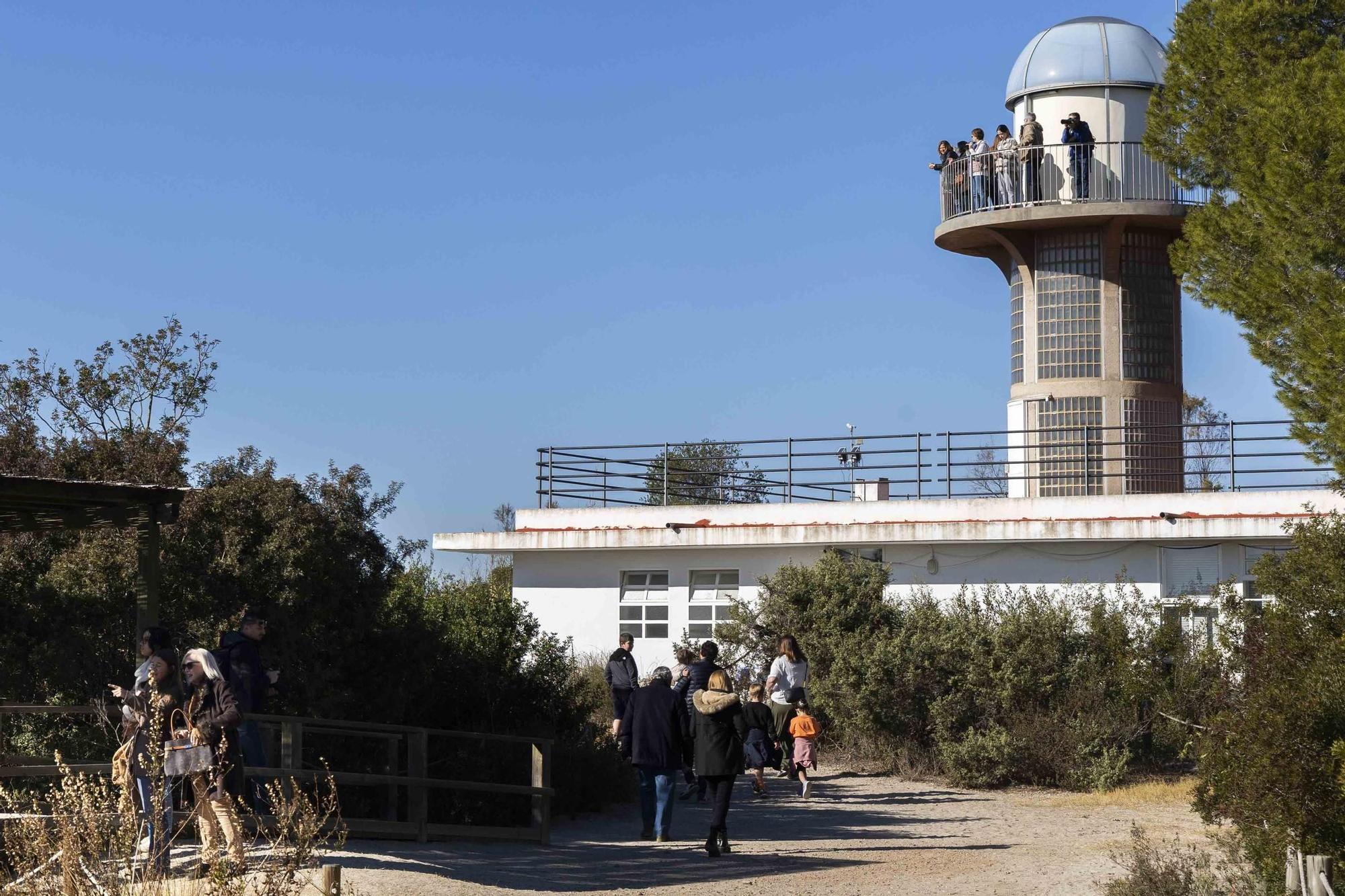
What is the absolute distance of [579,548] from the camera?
2659cm

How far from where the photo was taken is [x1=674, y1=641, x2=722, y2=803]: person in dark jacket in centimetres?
1631

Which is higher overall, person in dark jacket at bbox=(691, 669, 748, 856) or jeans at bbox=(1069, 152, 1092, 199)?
jeans at bbox=(1069, 152, 1092, 199)

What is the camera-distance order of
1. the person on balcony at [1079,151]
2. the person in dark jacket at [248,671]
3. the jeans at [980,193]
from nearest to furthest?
the person in dark jacket at [248,671] < the person on balcony at [1079,151] < the jeans at [980,193]

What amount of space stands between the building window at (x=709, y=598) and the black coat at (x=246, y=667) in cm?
1352

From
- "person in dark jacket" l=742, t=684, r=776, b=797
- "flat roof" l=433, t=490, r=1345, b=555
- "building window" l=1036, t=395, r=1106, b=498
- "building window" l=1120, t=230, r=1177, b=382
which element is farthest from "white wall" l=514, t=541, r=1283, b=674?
"person in dark jacket" l=742, t=684, r=776, b=797

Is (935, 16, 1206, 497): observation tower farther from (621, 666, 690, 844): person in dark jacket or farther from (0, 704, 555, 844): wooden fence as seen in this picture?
(0, 704, 555, 844): wooden fence

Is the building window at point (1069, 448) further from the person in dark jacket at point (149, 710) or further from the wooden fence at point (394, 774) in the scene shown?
the person in dark jacket at point (149, 710)

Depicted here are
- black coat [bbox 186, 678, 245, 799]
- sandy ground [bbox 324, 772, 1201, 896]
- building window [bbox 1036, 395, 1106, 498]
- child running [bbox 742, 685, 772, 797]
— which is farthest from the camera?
building window [bbox 1036, 395, 1106, 498]

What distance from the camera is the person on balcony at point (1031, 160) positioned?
86.5 ft

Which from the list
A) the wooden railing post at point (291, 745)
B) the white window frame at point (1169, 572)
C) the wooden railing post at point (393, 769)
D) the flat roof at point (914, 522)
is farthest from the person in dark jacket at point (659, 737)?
the white window frame at point (1169, 572)

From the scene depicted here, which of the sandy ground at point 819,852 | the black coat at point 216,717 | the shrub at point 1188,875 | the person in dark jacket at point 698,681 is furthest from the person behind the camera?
the person in dark jacket at point 698,681

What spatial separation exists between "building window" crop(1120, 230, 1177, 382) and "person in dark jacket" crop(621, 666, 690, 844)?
45.5 feet

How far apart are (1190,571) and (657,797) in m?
10.6

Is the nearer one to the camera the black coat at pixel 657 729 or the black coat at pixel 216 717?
the black coat at pixel 216 717
